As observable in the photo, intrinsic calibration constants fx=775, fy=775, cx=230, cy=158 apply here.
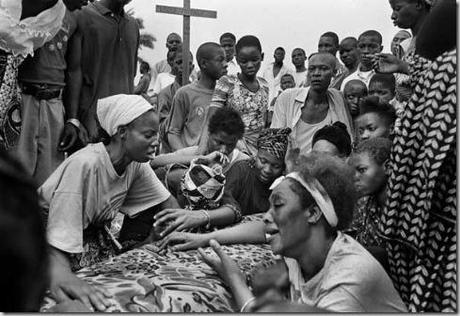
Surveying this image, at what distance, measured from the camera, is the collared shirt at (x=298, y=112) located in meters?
5.58

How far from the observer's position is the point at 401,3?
15.5ft

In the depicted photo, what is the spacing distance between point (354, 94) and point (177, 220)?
2718 millimetres

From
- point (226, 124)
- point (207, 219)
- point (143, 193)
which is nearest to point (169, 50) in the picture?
point (226, 124)

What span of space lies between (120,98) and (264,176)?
44.2 inches

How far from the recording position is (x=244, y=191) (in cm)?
427

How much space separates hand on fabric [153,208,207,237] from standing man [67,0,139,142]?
115cm

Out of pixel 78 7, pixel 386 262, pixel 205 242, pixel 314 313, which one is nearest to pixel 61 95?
pixel 78 7

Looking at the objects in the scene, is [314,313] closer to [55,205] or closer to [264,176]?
[55,205]

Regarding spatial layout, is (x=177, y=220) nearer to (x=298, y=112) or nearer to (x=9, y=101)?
(x=9, y=101)

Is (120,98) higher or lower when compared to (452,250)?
higher

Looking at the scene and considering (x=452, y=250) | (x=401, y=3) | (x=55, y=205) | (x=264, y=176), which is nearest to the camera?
(x=452, y=250)

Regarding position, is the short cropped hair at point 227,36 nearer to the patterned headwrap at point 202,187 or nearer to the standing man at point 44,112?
the standing man at point 44,112

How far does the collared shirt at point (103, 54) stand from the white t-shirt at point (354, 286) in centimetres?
222

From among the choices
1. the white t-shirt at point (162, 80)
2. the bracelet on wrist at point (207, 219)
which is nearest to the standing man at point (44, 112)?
the bracelet on wrist at point (207, 219)
